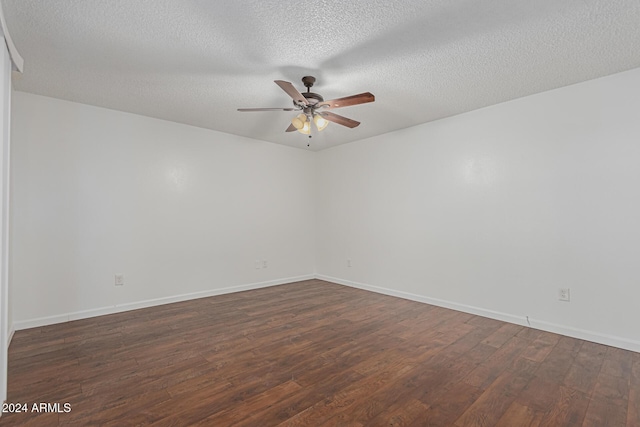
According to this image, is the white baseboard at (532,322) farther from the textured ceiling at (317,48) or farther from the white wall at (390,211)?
the textured ceiling at (317,48)

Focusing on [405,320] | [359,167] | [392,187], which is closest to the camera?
[405,320]

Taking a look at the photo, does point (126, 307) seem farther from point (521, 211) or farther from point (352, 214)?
point (521, 211)

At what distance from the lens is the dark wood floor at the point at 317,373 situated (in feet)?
5.66

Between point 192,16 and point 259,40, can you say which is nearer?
point 192,16

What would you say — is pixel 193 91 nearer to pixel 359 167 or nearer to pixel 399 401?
pixel 359 167

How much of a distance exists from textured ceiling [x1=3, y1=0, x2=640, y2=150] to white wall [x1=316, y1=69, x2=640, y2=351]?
331mm

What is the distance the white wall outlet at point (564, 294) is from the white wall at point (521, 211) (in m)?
0.04

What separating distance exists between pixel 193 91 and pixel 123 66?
0.64 m

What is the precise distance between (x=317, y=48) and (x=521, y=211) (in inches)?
105

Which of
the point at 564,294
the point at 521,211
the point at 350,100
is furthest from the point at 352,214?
the point at 564,294

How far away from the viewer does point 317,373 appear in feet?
7.16

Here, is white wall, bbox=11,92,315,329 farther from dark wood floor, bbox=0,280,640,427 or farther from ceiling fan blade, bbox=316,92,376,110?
ceiling fan blade, bbox=316,92,376,110

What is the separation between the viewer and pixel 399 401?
1851 mm

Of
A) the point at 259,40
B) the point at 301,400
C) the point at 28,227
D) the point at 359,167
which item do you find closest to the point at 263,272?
the point at 359,167
